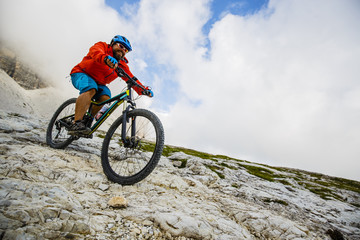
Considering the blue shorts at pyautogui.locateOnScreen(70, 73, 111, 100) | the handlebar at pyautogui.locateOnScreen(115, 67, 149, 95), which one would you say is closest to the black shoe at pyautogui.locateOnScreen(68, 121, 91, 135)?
the blue shorts at pyautogui.locateOnScreen(70, 73, 111, 100)

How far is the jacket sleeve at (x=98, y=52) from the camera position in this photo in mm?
4769

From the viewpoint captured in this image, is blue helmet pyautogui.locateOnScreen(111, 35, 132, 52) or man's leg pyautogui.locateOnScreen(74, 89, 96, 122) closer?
man's leg pyautogui.locateOnScreen(74, 89, 96, 122)

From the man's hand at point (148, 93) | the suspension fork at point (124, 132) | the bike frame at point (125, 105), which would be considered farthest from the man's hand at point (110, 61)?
the man's hand at point (148, 93)

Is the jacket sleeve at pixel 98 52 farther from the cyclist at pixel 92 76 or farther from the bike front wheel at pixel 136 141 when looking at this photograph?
the bike front wheel at pixel 136 141

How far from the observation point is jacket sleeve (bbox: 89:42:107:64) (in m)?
4.77

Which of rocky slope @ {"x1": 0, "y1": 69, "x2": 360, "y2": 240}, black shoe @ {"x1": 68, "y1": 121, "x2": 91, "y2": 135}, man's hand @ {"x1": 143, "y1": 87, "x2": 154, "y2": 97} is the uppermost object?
man's hand @ {"x1": 143, "y1": 87, "x2": 154, "y2": 97}

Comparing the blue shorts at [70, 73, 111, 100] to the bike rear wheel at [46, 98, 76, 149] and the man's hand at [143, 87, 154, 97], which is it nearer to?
the bike rear wheel at [46, 98, 76, 149]

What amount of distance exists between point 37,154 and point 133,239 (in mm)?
4043

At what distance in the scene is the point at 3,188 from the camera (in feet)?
7.68

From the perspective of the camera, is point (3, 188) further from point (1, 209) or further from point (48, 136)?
point (48, 136)

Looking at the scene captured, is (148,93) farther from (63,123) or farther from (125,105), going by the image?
(63,123)

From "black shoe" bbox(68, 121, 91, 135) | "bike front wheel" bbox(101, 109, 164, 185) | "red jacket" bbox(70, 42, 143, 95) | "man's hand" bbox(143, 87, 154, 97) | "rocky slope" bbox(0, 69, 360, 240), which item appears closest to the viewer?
"rocky slope" bbox(0, 69, 360, 240)

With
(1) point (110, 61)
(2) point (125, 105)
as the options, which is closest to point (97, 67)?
(1) point (110, 61)

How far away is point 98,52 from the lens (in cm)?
514
